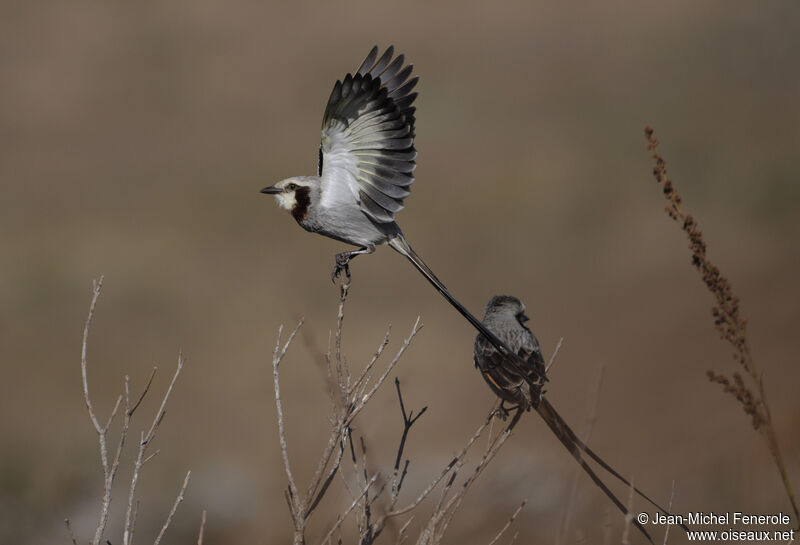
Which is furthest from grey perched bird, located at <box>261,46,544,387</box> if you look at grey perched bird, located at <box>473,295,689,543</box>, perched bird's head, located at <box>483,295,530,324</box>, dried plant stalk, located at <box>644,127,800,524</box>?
dried plant stalk, located at <box>644,127,800,524</box>

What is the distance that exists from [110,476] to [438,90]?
66.9ft

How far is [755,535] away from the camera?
3719mm

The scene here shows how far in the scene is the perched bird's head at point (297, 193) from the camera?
17.3 ft

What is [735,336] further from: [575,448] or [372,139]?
[372,139]

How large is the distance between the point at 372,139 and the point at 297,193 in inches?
21.7

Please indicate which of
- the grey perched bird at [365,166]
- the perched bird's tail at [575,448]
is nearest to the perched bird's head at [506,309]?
the grey perched bird at [365,166]

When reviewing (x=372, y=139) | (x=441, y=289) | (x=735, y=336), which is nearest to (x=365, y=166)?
(x=372, y=139)

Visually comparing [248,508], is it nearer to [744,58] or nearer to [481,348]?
[481,348]

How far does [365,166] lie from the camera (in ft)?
16.8

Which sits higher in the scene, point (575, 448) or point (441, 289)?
point (441, 289)

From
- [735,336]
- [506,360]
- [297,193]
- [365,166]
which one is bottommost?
[735,336]

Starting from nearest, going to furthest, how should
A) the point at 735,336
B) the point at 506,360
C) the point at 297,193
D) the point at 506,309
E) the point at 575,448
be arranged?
1. the point at 735,336
2. the point at 575,448
3. the point at 506,360
4. the point at 297,193
5. the point at 506,309

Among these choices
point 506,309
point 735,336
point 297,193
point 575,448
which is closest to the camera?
point 735,336

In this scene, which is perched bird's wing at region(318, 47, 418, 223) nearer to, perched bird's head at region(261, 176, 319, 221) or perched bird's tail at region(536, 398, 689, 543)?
perched bird's head at region(261, 176, 319, 221)
